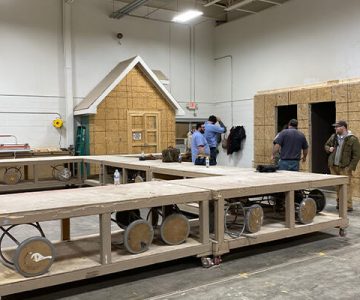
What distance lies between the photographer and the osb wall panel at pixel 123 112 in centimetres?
1077

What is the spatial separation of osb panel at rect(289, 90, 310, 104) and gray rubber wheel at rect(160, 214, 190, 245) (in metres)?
6.50

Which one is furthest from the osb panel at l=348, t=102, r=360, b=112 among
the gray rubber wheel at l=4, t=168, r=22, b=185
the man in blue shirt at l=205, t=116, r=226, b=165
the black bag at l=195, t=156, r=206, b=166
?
the gray rubber wheel at l=4, t=168, r=22, b=185

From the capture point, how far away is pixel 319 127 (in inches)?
383

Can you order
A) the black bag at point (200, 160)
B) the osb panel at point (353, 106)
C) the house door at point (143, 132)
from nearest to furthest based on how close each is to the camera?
the black bag at point (200, 160) → the osb panel at point (353, 106) → the house door at point (143, 132)

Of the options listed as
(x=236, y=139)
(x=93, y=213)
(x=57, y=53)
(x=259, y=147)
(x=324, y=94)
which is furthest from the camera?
(x=236, y=139)

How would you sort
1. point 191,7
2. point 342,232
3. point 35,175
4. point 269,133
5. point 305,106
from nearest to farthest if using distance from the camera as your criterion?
point 342,232, point 35,175, point 305,106, point 269,133, point 191,7

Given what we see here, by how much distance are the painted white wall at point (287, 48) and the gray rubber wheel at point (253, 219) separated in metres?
7.07

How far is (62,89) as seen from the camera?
→ 1174 cm

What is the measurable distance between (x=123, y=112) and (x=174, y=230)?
7.60 metres

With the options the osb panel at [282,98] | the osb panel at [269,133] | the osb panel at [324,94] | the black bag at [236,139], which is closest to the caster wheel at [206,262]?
the osb panel at [324,94]

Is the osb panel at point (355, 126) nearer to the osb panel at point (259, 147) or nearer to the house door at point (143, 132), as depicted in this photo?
the osb panel at point (259, 147)

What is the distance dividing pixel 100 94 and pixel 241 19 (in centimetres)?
580

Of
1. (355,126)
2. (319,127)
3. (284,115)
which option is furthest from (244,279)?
(284,115)

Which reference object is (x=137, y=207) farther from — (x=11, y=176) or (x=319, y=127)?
(x=319, y=127)
